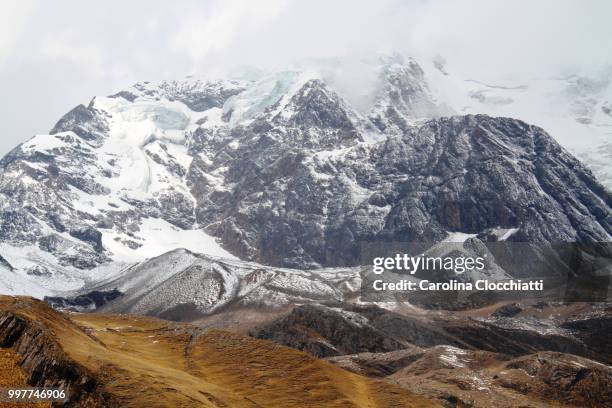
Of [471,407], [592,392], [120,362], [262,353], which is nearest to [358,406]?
[262,353]

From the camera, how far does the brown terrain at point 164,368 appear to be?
49.9 metres

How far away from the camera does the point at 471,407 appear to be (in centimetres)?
11438

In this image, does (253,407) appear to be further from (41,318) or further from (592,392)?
(592,392)

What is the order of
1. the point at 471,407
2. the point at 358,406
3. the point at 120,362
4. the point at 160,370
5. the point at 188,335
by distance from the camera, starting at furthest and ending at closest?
1. the point at 471,407
2. the point at 188,335
3. the point at 358,406
4. the point at 160,370
5. the point at 120,362

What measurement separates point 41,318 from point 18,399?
627 inches

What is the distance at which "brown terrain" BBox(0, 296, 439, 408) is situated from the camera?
49.9m

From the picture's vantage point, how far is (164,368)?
65.0 meters

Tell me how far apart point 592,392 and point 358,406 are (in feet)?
282

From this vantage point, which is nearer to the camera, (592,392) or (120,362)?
(120,362)

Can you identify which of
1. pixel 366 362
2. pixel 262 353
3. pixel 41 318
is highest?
pixel 41 318

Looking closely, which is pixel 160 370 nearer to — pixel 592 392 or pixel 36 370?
pixel 36 370

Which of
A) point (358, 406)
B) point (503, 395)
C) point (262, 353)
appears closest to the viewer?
point (358, 406)

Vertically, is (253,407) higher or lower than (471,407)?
higher

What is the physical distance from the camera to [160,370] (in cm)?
6166
